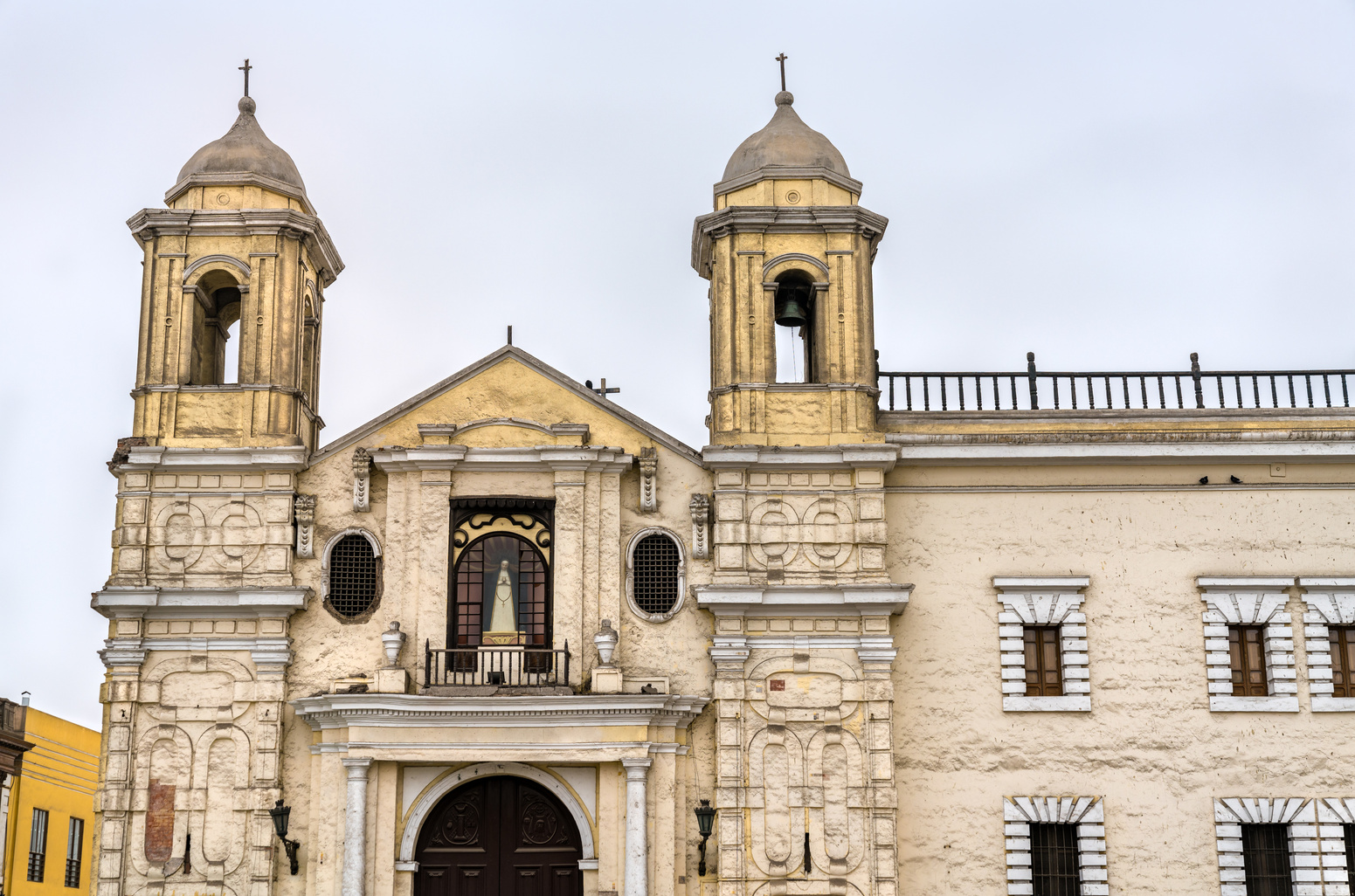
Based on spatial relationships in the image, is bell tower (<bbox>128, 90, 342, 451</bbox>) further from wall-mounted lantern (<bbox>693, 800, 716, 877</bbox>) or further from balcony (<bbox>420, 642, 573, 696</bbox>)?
wall-mounted lantern (<bbox>693, 800, 716, 877</bbox>)

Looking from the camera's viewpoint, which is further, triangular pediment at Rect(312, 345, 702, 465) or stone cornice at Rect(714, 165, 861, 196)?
stone cornice at Rect(714, 165, 861, 196)

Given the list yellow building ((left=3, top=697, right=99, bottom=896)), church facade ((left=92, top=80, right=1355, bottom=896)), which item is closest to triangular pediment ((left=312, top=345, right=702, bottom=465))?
church facade ((left=92, top=80, right=1355, bottom=896))

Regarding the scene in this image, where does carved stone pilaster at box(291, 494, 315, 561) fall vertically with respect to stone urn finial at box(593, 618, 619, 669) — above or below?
above

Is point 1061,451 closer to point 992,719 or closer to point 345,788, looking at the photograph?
point 992,719

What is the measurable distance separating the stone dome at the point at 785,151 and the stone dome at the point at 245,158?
6866mm

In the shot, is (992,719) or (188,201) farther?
A: (188,201)

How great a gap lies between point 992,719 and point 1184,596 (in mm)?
3346

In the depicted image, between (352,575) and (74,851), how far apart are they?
17.8m

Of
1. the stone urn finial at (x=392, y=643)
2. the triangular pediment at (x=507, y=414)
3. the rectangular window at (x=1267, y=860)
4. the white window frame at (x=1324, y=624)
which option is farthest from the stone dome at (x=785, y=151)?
the rectangular window at (x=1267, y=860)

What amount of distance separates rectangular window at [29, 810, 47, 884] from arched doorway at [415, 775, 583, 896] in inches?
626

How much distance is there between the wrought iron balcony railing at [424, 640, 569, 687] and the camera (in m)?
22.8

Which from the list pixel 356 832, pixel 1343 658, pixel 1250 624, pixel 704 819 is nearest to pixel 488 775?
pixel 356 832

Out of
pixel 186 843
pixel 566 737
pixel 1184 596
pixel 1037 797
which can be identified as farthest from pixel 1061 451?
pixel 186 843

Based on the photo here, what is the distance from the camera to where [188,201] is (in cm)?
2494
